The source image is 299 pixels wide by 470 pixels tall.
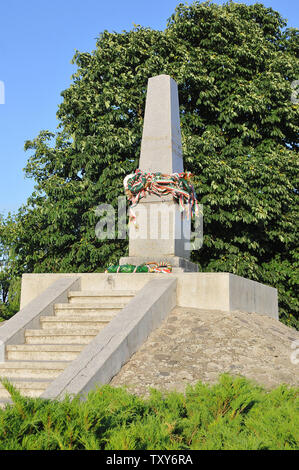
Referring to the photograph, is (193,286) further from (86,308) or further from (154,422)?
(154,422)

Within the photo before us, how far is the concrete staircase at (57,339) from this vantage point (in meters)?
5.93

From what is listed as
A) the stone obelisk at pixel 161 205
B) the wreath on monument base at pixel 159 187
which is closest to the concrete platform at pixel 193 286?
the stone obelisk at pixel 161 205

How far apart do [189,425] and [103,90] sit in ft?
44.6

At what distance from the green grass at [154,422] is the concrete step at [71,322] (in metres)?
3.04

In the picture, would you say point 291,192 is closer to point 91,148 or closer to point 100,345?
point 91,148

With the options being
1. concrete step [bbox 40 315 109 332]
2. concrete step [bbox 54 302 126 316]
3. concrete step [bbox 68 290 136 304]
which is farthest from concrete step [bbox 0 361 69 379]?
concrete step [bbox 68 290 136 304]

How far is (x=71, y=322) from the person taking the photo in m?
7.34

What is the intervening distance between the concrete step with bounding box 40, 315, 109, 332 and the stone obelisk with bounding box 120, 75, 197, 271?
8.01 feet

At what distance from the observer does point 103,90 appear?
50.8 feet

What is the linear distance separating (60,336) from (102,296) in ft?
4.21

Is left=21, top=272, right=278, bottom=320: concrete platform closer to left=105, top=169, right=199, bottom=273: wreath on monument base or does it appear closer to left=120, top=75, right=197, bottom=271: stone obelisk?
left=120, top=75, right=197, bottom=271: stone obelisk

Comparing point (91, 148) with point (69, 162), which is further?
point (69, 162)

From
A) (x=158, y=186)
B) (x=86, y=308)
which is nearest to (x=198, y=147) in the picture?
(x=158, y=186)
